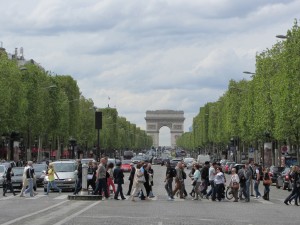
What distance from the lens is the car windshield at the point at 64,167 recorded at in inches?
2045

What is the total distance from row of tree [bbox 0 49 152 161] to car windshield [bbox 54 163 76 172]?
24989 mm

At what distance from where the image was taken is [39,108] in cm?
9050

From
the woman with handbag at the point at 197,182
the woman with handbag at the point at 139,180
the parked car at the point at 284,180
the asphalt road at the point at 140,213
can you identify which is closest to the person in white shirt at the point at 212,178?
the woman with handbag at the point at 197,182

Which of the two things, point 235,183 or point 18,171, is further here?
point 18,171

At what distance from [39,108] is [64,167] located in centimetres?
3890

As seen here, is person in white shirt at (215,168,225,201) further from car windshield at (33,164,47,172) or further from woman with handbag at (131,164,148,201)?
car windshield at (33,164,47,172)

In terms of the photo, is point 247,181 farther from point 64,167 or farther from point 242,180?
point 64,167

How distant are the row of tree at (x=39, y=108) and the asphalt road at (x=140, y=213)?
38556 mm

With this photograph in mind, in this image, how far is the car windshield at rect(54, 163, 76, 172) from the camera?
5194cm

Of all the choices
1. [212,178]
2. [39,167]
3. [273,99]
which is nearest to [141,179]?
[212,178]

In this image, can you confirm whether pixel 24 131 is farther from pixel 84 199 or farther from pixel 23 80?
pixel 84 199

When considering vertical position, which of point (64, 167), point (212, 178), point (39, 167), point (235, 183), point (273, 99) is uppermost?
point (273, 99)

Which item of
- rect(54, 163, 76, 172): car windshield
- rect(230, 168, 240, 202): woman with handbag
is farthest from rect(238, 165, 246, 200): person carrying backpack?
rect(54, 163, 76, 172): car windshield

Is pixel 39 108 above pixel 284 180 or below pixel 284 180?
above
